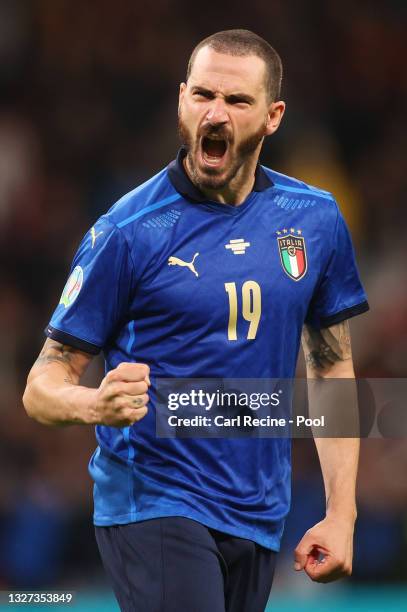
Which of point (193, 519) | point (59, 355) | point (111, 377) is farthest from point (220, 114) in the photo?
point (193, 519)

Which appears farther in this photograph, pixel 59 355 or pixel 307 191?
pixel 307 191

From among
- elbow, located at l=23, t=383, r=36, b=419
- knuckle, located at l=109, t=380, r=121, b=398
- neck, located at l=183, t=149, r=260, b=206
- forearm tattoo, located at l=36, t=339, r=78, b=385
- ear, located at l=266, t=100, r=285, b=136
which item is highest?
ear, located at l=266, t=100, r=285, b=136

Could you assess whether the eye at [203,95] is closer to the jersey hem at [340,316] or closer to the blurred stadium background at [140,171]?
the jersey hem at [340,316]

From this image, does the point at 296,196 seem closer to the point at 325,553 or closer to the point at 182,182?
the point at 182,182

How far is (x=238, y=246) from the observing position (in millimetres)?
3604

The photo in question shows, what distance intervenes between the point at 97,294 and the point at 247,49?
2.94 ft

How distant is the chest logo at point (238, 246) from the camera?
3590mm

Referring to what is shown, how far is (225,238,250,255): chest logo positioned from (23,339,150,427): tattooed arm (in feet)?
1.78

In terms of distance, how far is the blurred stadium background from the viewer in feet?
22.5

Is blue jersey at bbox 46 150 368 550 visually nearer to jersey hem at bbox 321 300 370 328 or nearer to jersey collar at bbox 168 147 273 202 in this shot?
jersey collar at bbox 168 147 273 202

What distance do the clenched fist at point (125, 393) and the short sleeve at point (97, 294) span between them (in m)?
0.57

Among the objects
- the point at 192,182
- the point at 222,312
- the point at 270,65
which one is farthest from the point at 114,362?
the point at 270,65

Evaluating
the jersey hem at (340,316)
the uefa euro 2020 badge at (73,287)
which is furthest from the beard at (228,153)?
the jersey hem at (340,316)

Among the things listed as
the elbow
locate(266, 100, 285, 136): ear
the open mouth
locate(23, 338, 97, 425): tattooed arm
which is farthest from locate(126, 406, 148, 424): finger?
locate(266, 100, 285, 136): ear
